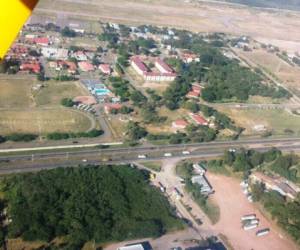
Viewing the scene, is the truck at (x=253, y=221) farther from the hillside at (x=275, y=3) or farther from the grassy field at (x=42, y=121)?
the hillside at (x=275, y=3)

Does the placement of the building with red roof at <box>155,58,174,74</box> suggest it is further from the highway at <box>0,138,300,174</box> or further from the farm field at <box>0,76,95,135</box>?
the highway at <box>0,138,300,174</box>

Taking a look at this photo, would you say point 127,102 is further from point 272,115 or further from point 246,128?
point 272,115

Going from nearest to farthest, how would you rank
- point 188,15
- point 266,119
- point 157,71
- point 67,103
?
point 67,103, point 266,119, point 157,71, point 188,15

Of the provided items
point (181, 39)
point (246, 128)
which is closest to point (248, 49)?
point (181, 39)

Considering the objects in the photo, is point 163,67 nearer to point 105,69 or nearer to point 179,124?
point 105,69

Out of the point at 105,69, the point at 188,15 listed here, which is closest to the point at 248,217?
the point at 105,69
